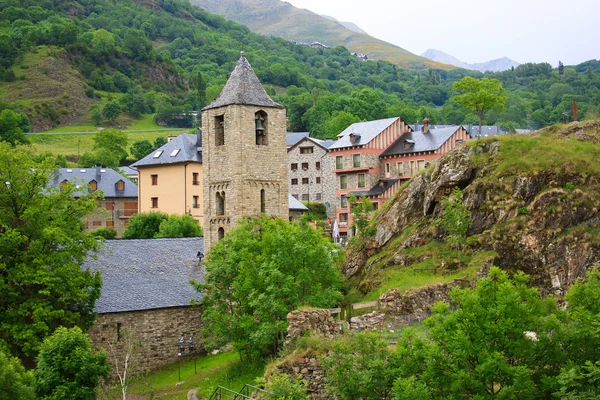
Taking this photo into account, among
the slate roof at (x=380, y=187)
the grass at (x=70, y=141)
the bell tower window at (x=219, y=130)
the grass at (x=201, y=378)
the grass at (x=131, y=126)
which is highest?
the grass at (x=131, y=126)

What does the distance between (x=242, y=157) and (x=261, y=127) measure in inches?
89.9

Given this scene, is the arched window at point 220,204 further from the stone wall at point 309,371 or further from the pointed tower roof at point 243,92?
the stone wall at point 309,371

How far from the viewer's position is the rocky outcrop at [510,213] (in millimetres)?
38125

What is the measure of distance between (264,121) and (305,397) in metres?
23.8

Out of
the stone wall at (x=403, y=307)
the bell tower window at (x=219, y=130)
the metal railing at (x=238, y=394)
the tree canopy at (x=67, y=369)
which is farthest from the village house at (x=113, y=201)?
the stone wall at (x=403, y=307)

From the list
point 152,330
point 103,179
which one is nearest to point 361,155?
point 103,179

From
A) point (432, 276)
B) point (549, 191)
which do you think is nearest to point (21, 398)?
point (432, 276)

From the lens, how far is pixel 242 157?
48250mm

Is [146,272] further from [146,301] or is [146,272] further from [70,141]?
[70,141]

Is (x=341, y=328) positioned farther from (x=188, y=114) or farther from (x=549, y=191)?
(x=188, y=114)

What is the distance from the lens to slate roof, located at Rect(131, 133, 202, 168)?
83.0m

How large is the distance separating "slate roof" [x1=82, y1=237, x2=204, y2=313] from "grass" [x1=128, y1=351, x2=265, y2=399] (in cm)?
311

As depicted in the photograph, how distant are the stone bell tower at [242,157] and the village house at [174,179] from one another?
107 feet

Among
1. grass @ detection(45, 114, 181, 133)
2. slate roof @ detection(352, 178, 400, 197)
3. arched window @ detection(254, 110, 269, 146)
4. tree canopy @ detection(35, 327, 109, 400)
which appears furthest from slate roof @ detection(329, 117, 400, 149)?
grass @ detection(45, 114, 181, 133)
